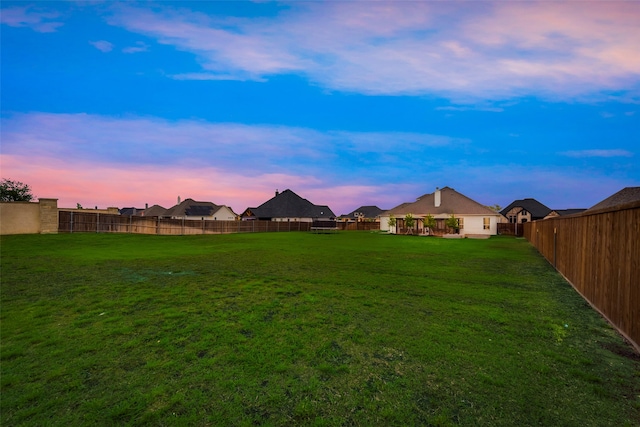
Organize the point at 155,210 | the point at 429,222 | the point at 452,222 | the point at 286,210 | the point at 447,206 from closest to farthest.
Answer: the point at 452,222 < the point at 429,222 < the point at 447,206 < the point at 286,210 < the point at 155,210

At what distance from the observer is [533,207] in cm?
7319

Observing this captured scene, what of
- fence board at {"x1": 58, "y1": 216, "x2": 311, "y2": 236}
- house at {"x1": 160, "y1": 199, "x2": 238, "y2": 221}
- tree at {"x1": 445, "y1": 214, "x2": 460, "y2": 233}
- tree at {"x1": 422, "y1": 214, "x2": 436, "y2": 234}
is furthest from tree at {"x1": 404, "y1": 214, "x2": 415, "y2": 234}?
house at {"x1": 160, "y1": 199, "x2": 238, "y2": 221}

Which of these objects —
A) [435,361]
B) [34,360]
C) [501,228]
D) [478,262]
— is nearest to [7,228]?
[34,360]

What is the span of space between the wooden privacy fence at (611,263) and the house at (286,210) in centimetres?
5981

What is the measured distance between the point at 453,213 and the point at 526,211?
4042 centimetres

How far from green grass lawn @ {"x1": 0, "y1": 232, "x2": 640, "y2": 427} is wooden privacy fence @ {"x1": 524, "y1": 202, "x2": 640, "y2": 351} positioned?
408 mm

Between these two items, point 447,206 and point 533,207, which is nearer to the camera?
point 447,206

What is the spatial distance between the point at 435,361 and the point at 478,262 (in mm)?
12373

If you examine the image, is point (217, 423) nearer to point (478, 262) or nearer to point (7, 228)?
point (478, 262)

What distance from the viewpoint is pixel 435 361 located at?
4.50m

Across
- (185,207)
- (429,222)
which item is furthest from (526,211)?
(185,207)

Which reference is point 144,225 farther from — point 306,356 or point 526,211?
point 526,211

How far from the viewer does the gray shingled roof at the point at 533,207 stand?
71.6 metres

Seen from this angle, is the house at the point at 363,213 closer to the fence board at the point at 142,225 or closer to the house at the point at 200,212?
the house at the point at 200,212
